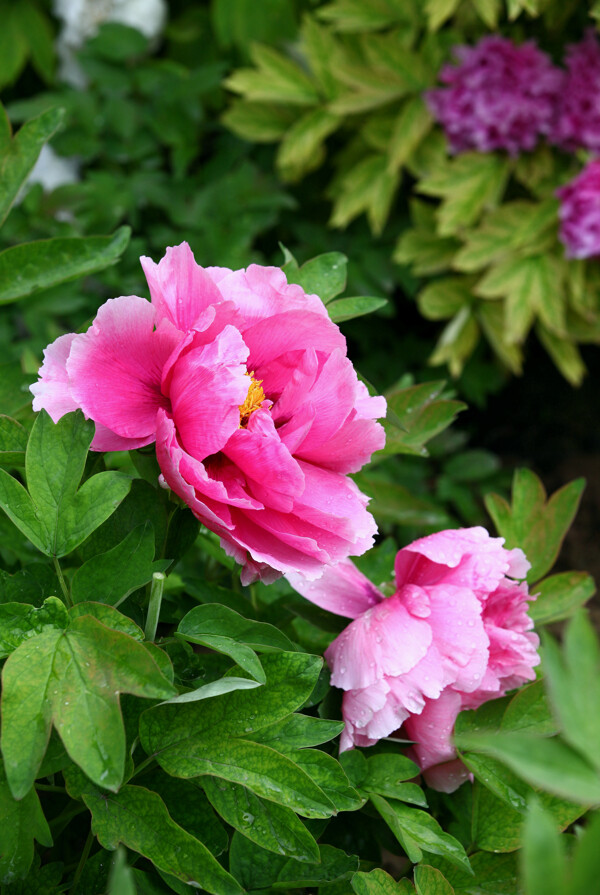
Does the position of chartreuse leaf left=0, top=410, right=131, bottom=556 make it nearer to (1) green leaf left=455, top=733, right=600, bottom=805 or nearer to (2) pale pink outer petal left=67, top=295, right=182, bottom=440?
(2) pale pink outer petal left=67, top=295, right=182, bottom=440

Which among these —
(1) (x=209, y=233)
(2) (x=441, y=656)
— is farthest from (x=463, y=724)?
(1) (x=209, y=233)

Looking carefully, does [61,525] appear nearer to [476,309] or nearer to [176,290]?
[176,290]

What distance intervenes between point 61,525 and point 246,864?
0.24 meters

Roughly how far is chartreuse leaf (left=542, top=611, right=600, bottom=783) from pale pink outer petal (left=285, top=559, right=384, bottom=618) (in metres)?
0.28

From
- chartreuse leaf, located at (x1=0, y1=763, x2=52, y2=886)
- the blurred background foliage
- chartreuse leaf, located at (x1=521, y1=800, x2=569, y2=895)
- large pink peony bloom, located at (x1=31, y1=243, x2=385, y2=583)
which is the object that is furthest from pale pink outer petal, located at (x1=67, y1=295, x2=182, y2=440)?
the blurred background foliage

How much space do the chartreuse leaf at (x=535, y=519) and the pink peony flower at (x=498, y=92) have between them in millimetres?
1252

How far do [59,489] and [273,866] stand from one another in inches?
10.5

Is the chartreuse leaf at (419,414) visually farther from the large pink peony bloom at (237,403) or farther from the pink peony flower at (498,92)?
the pink peony flower at (498,92)

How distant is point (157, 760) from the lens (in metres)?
0.50

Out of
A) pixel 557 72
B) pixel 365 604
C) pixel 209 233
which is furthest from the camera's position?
pixel 557 72

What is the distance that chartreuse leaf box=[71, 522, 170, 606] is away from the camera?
1.68 feet

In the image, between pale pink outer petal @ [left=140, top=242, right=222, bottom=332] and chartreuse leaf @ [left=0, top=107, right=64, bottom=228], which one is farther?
chartreuse leaf @ [left=0, top=107, right=64, bottom=228]

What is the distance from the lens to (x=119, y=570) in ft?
1.70

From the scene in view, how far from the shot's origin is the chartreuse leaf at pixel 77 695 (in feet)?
1.38
